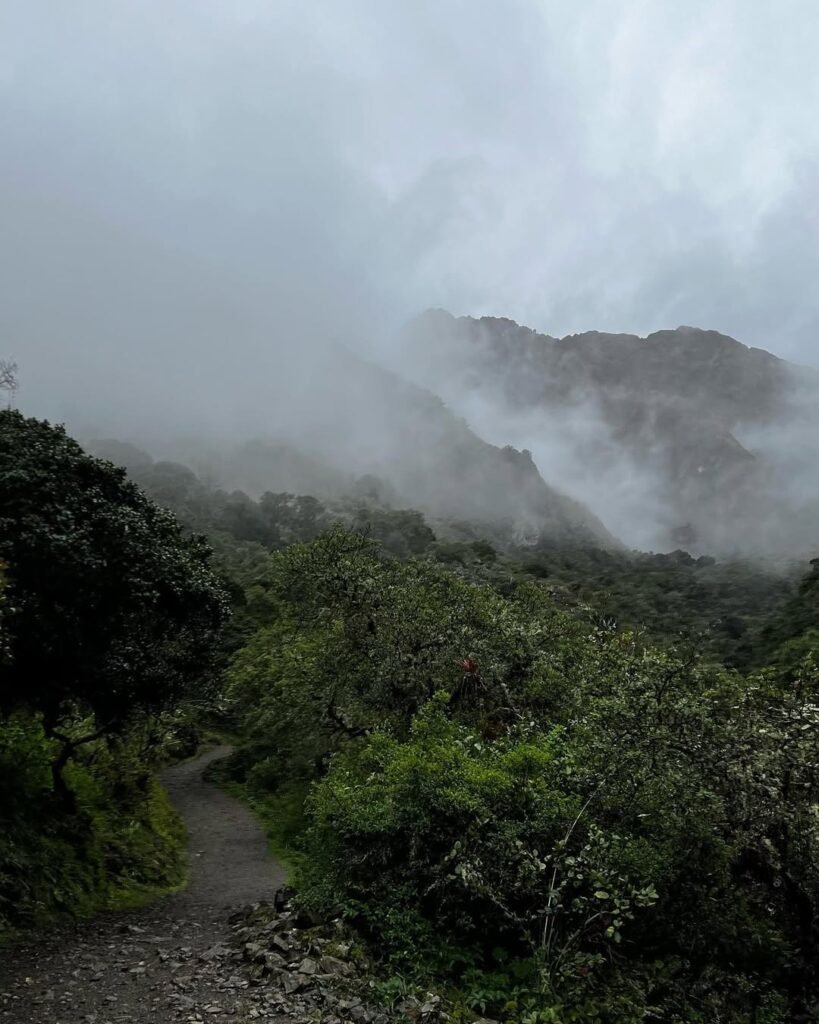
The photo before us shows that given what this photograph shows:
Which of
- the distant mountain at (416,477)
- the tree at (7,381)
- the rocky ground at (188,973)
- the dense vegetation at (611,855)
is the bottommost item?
the rocky ground at (188,973)

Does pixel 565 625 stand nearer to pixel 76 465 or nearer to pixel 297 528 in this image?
pixel 76 465

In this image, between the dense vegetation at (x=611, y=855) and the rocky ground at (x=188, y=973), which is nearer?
the rocky ground at (x=188, y=973)

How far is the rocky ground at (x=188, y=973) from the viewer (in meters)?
9.77

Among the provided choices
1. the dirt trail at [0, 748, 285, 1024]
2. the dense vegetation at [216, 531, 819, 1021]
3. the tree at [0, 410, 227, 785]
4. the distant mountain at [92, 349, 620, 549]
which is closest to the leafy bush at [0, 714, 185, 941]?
the dirt trail at [0, 748, 285, 1024]

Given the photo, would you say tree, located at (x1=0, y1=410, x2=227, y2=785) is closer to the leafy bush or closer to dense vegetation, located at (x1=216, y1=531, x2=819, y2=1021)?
the leafy bush

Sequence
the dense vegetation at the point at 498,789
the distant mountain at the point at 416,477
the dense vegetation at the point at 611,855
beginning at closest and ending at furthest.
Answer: the dense vegetation at the point at 611,855 → the dense vegetation at the point at 498,789 → the distant mountain at the point at 416,477

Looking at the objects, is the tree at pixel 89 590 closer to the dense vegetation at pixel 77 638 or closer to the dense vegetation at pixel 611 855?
the dense vegetation at pixel 77 638

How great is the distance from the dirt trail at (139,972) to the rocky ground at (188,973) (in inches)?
0.7

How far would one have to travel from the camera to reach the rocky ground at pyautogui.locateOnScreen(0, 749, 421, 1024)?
9.77m

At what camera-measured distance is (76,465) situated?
50.0ft

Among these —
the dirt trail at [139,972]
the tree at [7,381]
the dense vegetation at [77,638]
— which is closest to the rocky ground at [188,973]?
the dirt trail at [139,972]

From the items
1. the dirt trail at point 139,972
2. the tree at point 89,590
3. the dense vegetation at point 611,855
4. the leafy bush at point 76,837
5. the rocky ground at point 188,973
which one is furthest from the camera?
the leafy bush at point 76,837

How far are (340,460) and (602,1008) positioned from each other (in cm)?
17589

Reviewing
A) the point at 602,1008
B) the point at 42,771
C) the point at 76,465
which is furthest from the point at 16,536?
the point at 602,1008
